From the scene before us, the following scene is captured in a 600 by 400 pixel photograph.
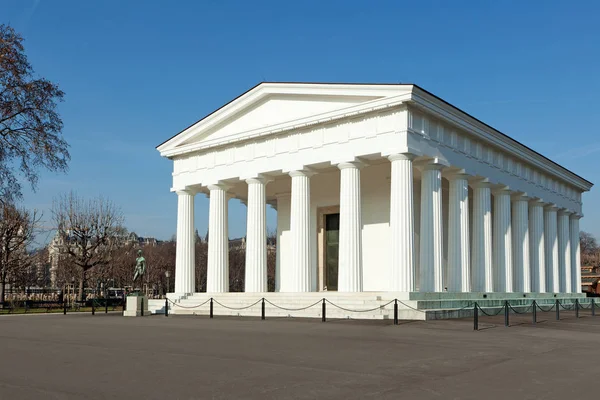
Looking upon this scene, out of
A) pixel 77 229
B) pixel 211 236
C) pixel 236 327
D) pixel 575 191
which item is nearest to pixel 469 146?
pixel 211 236

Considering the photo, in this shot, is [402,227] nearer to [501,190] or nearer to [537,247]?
[501,190]

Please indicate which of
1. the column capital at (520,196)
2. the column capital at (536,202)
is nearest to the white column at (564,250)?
the column capital at (536,202)

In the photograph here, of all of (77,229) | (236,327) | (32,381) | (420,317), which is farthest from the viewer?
(77,229)

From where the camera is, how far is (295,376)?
412 inches

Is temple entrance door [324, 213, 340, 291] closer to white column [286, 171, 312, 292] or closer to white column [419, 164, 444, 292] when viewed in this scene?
white column [286, 171, 312, 292]

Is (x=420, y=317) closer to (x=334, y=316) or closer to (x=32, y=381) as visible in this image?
(x=334, y=316)

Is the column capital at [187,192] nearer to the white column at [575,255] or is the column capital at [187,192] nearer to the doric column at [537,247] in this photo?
the doric column at [537,247]

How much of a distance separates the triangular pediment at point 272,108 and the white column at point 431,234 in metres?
4.97

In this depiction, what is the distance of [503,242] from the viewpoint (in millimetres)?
38531

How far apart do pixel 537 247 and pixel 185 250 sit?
24197mm

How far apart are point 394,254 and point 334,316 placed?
4.19m

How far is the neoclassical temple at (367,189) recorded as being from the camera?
30547mm

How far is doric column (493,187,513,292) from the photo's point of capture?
1511 inches

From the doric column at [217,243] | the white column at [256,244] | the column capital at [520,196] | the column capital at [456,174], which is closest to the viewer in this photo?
the column capital at [456,174]
